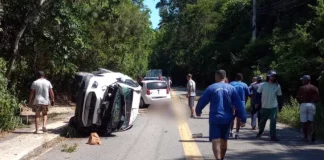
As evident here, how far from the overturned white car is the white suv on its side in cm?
1086

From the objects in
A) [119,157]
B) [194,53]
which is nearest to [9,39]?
[119,157]

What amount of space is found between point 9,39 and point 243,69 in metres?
23.4

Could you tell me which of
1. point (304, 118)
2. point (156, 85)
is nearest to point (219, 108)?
point (304, 118)

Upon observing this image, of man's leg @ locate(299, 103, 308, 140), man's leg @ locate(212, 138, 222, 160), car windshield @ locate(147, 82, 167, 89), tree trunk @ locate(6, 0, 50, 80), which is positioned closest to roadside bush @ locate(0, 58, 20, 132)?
tree trunk @ locate(6, 0, 50, 80)

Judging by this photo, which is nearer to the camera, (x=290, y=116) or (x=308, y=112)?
(x=308, y=112)

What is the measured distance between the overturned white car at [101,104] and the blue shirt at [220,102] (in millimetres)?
5385

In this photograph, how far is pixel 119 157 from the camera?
1031 centimetres

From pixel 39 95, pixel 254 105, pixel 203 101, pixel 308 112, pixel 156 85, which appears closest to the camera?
pixel 203 101

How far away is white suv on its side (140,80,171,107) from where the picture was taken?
82.3 ft

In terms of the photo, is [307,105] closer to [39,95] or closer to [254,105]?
[254,105]

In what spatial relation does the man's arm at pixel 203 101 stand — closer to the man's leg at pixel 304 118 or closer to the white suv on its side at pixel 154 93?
the man's leg at pixel 304 118

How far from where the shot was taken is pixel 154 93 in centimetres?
2538

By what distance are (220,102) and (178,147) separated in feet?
12.5

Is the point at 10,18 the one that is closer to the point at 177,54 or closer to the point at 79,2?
the point at 79,2
